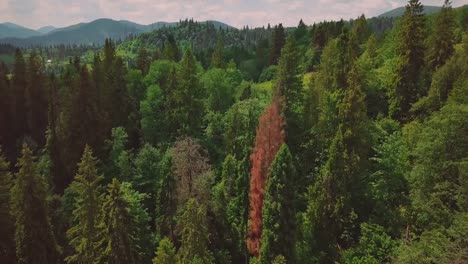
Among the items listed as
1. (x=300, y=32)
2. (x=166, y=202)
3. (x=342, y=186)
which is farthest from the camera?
(x=300, y=32)

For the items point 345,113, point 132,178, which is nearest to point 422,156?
point 345,113

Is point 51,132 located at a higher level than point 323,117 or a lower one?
lower

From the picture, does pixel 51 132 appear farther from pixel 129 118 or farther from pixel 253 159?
pixel 253 159

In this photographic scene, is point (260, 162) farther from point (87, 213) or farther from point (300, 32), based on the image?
point (300, 32)

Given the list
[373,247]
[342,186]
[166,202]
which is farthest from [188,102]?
[373,247]

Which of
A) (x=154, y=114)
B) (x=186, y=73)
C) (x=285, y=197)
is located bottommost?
(x=285, y=197)

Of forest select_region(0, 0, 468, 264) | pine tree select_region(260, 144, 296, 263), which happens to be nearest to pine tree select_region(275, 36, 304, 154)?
forest select_region(0, 0, 468, 264)

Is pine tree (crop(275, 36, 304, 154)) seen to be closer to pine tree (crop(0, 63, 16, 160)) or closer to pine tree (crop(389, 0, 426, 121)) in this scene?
pine tree (crop(389, 0, 426, 121))
